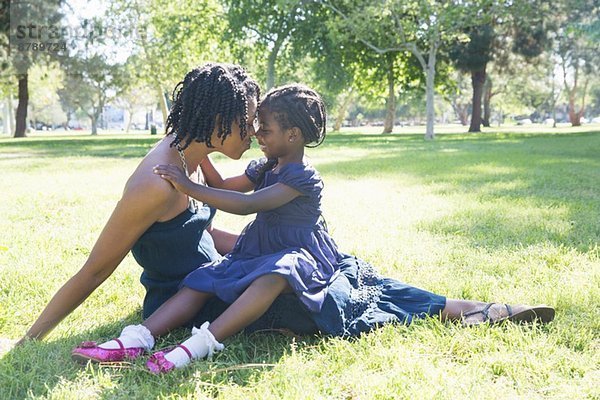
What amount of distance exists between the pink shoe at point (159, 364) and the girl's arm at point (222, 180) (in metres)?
1.25

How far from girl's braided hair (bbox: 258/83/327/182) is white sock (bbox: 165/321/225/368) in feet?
3.75

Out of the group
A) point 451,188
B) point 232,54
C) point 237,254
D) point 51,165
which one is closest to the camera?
point 237,254

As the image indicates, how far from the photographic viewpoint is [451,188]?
7930 mm

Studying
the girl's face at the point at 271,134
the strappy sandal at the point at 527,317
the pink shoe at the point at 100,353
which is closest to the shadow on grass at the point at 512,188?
the strappy sandal at the point at 527,317

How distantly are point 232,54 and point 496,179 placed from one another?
79.7ft

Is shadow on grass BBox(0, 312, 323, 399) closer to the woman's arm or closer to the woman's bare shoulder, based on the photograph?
the woman's arm

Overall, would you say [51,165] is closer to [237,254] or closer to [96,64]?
[237,254]

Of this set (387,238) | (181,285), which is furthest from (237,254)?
(387,238)

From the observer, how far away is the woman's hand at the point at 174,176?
2.58 meters

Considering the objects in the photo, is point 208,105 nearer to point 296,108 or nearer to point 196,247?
point 296,108

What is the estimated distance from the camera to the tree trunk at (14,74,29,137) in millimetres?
31692

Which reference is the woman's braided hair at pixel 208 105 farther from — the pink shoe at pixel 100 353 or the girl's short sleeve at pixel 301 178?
the pink shoe at pixel 100 353

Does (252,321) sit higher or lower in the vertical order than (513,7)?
lower

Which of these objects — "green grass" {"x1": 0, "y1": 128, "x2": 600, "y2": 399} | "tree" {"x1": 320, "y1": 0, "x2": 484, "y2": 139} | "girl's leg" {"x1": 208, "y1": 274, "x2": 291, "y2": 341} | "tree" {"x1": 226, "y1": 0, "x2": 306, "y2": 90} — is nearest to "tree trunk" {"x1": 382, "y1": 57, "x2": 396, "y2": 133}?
"tree" {"x1": 226, "y1": 0, "x2": 306, "y2": 90}
